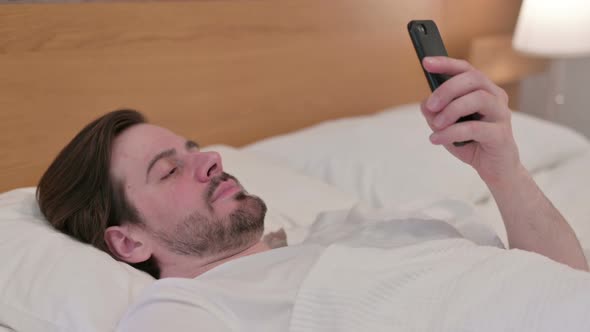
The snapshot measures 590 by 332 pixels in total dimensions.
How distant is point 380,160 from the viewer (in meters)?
1.64

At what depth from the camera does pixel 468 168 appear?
1673 millimetres

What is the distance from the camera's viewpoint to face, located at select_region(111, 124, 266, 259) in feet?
3.28

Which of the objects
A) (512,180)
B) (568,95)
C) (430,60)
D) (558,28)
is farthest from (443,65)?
(568,95)

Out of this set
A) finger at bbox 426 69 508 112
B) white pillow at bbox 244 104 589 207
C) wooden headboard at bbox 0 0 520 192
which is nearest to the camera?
finger at bbox 426 69 508 112

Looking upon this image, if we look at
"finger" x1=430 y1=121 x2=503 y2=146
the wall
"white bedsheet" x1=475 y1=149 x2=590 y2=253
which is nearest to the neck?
"finger" x1=430 y1=121 x2=503 y2=146

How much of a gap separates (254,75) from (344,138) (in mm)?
315

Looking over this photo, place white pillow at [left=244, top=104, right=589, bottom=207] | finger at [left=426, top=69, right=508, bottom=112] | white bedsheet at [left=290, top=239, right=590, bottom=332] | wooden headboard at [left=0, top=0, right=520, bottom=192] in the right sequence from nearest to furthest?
white bedsheet at [left=290, top=239, right=590, bottom=332]
finger at [left=426, top=69, right=508, bottom=112]
wooden headboard at [left=0, top=0, right=520, bottom=192]
white pillow at [left=244, top=104, right=589, bottom=207]

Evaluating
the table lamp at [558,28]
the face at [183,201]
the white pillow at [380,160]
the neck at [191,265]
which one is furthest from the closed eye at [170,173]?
the table lamp at [558,28]

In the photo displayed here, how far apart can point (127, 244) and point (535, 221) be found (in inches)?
25.6

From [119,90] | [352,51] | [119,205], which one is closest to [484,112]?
[119,205]

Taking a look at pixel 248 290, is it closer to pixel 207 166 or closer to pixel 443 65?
pixel 207 166

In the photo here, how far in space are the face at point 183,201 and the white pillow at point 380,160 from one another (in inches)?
23.0

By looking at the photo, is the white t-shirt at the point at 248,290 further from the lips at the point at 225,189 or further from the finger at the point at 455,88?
the finger at the point at 455,88

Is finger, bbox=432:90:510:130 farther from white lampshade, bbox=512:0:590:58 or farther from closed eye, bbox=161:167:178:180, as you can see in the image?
white lampshade, bbox=512:0:590:58
